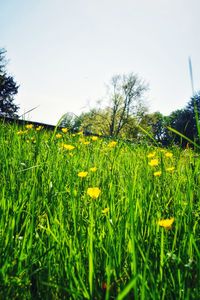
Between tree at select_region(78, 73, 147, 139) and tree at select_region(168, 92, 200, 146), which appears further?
tree at select_region(78, 73, 147, 139)

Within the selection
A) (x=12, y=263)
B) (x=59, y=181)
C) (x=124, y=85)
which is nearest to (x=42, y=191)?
(x=59, y=181)

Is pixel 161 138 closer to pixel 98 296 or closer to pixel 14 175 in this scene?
pixel 14 175

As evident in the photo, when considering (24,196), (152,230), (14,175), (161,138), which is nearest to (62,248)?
(152,230)

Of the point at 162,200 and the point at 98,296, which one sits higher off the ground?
the point at 162,200

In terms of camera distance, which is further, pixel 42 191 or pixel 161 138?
pixel 161 138

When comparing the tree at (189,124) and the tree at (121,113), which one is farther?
the tree at (121,113)

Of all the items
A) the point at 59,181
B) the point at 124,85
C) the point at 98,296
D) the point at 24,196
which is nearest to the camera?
the point at 98,296

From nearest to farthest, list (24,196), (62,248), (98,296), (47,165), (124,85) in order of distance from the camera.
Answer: (98,296) → (62,248) → (24,196) → (47,165) → (124,85)

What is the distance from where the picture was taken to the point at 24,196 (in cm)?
134

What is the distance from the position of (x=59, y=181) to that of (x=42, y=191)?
0.41ft

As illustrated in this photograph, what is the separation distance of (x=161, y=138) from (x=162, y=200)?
1.06 m

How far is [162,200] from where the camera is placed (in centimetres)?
Result: 148

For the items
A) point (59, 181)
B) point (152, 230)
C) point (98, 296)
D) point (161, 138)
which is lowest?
point (98, 296)

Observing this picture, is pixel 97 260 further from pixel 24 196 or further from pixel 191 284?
pixel 24 196
